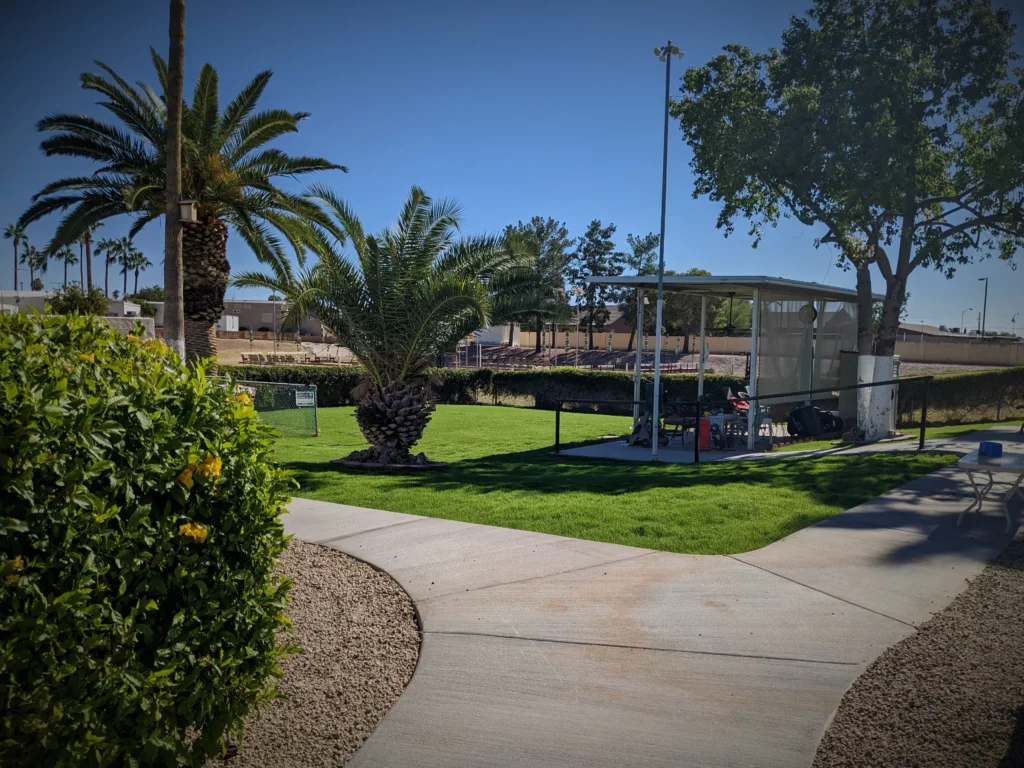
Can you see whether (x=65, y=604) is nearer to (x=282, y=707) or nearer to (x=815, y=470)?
(x=282, y=707)

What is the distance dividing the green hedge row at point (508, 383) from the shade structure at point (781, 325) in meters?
7.34

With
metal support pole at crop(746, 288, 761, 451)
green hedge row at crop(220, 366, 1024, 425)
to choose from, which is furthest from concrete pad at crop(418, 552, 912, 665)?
green hedge row at crop(220, 366, 1024, 425)

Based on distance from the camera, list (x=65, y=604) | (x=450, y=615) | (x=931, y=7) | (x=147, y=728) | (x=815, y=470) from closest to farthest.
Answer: (x=65, y=604) < (x=147, y=728) < (x=450, y=615) < (x=815, y=470) < (x=931, y=7)

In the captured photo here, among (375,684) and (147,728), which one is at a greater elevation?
(147,728)

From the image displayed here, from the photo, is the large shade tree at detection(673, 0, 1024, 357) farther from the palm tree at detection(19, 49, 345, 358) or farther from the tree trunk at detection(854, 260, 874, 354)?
the palm tree at detection(19, 49, 345, 358)

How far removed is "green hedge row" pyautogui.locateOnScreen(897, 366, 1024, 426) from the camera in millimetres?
20250

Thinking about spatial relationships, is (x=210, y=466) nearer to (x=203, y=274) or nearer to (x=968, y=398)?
(x=203, y=274)

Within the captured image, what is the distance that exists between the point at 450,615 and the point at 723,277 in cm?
955

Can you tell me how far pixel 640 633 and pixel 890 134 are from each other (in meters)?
19.0

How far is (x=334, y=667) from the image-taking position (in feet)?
14.8

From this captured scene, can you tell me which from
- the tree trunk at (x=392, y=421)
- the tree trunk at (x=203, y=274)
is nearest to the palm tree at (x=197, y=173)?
the tree trunk at (x=203, y=274)

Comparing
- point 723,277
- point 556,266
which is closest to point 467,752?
point 723,277

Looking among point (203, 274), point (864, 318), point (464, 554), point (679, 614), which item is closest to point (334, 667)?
point (679, 614)

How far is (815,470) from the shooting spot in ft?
37.5
